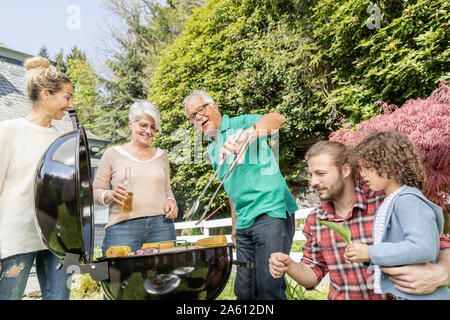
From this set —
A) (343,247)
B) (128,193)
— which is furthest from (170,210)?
(343,247)

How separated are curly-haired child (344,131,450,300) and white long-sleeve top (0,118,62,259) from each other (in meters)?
1.12

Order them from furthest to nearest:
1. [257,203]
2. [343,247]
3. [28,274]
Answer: [257,203] < [28,274] < [343,247]

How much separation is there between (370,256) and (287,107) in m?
5.42

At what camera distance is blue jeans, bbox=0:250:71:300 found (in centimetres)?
121

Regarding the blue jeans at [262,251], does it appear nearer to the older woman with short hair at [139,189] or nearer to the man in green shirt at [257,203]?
the man in green shirt at [257,203]

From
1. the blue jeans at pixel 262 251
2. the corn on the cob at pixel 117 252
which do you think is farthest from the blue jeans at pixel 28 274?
the blue jeans at pixel 262 251

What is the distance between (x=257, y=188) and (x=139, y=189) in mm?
597

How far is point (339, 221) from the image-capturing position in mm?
1178

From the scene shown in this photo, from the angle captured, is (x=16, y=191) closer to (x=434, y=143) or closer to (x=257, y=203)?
(x=257, y=203)

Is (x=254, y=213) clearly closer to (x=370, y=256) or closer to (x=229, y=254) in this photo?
(x=229, y=254)

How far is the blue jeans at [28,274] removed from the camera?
1209 millimetres

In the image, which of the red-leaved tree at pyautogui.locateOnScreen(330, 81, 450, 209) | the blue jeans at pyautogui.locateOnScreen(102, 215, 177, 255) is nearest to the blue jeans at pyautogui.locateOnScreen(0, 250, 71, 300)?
the blue jeans at pyautogui.locateOnScreen(102, 215, 177, 255)

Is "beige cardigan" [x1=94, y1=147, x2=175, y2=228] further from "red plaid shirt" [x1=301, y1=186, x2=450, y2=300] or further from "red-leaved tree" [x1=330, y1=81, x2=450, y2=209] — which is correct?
"red-leaved tree" [x1=330, y1=81, x2=450, y2=209]

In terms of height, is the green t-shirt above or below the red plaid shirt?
above
